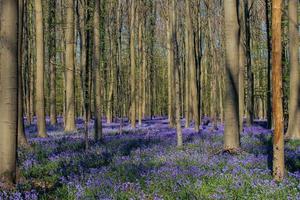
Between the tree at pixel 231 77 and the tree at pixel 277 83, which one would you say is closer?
the tree at pixel 277 83

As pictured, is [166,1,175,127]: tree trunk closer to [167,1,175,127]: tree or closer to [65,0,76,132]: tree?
[167,1,175,127]: tree

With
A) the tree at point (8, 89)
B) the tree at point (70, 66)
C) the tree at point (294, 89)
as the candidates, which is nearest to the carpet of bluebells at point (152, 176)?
the tree at point (8, 89)

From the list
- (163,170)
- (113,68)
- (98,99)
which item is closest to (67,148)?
(98,99)

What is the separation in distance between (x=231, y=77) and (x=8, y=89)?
719 centimetres

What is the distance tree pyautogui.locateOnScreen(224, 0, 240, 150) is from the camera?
40.8 ft

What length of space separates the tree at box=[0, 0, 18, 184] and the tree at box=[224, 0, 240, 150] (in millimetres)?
6745

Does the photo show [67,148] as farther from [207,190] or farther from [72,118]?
[72,118]

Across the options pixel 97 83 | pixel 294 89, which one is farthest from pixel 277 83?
pixel 97 83

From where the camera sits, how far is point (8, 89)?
803cm

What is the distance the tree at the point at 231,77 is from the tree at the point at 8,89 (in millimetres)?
6745

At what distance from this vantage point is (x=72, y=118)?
A: 24.1 meters

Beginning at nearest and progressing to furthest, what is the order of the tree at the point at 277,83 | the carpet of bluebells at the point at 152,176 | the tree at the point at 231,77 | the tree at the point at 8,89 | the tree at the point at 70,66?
the carpet of bluebells at the point at 152,176 < the tree at the point at 8,89 < the tree at the point at 277,83 < the tree at the point at 231,77 < the tree at the point at 70,66

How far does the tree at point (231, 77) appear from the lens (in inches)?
490

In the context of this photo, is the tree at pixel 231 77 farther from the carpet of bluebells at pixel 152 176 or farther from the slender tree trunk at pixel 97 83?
the slender tree trunk at pixel 97 83
